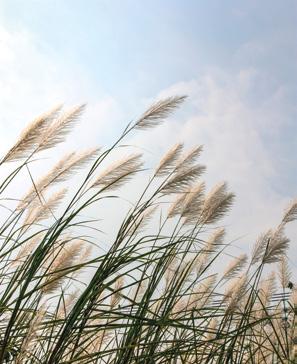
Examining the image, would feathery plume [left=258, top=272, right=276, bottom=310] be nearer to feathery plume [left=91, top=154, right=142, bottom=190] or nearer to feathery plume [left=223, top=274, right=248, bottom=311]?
feathery plume [left=223, top=274, right=248, bottom=311]

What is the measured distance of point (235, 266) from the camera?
3.44 metres

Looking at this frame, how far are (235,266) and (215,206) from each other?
50 cm

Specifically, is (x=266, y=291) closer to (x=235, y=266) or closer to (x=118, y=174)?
(x=235, y=266)

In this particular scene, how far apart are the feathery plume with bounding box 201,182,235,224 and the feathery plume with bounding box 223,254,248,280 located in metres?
0.42

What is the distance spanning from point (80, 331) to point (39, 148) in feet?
3.21

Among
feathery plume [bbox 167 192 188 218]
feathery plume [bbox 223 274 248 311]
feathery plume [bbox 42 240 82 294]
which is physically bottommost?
feathery plume [bbox 42 240 82 294]

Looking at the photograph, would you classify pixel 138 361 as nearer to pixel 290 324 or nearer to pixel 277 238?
pixel 277 238

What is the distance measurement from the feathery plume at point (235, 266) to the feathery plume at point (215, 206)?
422 millimetres

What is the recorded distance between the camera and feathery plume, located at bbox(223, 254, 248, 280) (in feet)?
11.3

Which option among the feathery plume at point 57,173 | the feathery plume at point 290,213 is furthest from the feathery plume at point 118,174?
the feathery plume at point 290,213

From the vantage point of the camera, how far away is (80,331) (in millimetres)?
2186

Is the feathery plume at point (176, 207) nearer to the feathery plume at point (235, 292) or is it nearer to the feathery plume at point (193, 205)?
the feathery plume at point (193, 205)

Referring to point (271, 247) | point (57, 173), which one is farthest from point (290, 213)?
point (57, 173)

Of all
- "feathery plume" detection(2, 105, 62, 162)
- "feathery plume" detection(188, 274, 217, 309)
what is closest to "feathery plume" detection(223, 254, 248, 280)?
"feathery plume" detection(188, 274, 217, 309)
